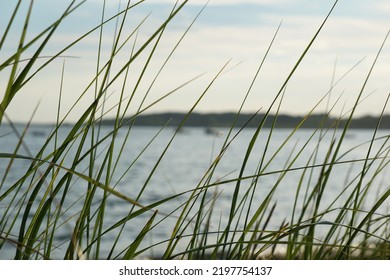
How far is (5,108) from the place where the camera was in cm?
97

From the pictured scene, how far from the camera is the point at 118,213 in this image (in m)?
13.5

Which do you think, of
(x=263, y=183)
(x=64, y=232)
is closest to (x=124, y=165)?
(x=263, y=183)

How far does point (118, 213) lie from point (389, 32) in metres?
A: 12.5

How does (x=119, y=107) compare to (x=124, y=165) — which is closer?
(x=119, y=107)

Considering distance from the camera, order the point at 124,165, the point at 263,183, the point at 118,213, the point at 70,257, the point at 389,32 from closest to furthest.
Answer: the point at 70,257, the point at 389,32, the point at 118,213, the point at 263,183, the point at 124,165

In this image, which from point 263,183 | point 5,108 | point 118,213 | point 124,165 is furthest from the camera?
point 124,165
